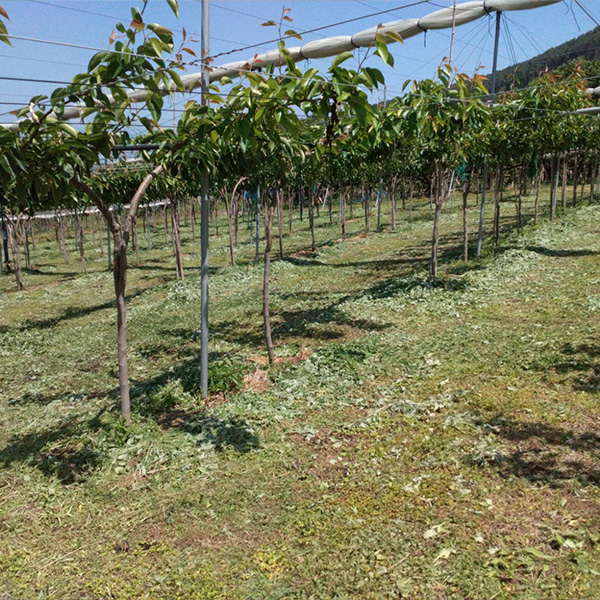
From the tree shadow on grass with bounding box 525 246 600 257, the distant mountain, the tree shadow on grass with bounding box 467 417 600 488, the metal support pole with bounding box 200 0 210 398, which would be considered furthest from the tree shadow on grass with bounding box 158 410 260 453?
the tree shadow on grass with bounding box 525 246 600 257

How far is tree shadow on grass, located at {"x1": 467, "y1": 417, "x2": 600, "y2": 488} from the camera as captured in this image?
493 cm

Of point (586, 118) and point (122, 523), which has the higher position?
point (586, 118)

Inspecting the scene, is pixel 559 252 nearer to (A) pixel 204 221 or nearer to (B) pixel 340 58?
(A) pixel 204 221

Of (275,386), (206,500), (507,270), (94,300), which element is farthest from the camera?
(94,300)

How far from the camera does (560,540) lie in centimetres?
409

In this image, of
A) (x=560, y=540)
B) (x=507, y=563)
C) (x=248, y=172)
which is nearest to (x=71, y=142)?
(x=248, y=172)

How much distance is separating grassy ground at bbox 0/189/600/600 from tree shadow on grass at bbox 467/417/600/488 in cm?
2

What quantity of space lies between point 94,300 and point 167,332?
663 centimetres

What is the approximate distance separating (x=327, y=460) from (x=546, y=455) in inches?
91.9

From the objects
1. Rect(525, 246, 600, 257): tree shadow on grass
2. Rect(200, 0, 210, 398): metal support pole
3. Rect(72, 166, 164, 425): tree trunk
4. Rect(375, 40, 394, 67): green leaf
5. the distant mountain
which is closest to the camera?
Rect(375, 40, 394, 67): green leaf

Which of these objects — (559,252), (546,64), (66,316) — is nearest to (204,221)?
(66,316)

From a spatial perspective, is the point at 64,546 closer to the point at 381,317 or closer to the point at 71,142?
the point at 71,142

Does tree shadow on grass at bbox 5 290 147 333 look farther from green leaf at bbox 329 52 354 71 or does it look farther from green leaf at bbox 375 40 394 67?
green leaf at bbox 375 40 394 67

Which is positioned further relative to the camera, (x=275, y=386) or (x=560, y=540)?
(x=275, y=386)
